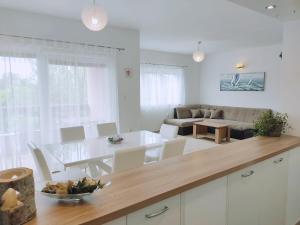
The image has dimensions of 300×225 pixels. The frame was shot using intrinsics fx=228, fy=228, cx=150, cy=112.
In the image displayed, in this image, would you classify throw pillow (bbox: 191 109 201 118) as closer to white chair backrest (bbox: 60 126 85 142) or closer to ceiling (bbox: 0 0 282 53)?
ceiling (bbox: 0 0 282 53)

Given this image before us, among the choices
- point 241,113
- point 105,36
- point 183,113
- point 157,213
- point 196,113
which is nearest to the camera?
point 157,213

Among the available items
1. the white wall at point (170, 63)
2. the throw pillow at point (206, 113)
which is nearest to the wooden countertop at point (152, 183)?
the white wall at point (170, 63)

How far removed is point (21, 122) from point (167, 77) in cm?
503

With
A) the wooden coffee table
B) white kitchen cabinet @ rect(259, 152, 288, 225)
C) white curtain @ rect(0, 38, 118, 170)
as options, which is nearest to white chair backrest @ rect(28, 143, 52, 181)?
white curtain @ rect(0, 38, 118, 170)

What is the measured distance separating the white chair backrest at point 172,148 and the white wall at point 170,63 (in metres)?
4.57

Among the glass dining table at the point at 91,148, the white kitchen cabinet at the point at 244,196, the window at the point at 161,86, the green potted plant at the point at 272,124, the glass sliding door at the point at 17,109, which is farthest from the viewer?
the window at the point at 161,86

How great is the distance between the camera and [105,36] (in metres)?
4.46

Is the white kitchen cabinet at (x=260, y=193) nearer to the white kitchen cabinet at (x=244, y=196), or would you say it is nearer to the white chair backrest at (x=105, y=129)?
the white kitchen cabinet at (x=244, y=196)

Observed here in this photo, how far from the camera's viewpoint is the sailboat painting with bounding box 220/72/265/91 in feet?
22.5

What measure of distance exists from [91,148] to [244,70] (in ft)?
19.8

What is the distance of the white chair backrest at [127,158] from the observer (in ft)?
7.13

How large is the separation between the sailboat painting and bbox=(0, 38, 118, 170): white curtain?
14.9ft

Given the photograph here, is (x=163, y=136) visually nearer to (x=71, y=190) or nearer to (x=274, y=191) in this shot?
(x=274, y=191)

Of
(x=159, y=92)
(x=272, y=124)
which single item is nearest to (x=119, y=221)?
(x=272, y=124)
